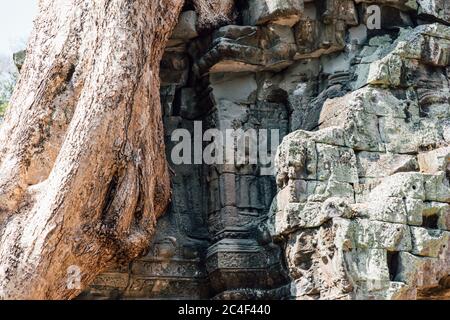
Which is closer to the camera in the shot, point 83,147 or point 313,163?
point 83,147

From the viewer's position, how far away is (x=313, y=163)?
23.7ft

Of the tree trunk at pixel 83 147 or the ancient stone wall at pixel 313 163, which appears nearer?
→ the tree trunk at pixel 83 147

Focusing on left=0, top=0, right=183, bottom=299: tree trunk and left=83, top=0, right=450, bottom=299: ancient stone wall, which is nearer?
left=0, top=0, right=183, bottom=299: tree trunk

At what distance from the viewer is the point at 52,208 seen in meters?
6.60

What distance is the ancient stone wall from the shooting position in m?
6.79

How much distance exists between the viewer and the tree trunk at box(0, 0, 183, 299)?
659 centimetres

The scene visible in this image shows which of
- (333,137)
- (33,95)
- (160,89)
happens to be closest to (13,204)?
(33,95)

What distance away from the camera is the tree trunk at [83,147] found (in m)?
6.59

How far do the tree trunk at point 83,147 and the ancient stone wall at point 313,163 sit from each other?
479 mm

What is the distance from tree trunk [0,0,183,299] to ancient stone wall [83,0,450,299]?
0.48 m

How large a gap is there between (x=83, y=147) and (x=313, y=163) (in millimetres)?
1639

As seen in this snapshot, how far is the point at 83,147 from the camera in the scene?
6.77 meters

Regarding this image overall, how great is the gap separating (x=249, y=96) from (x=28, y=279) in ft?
8.53

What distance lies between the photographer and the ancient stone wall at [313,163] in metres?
6.79
